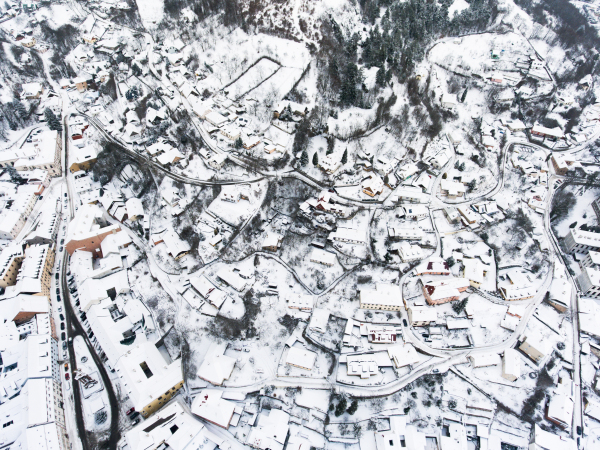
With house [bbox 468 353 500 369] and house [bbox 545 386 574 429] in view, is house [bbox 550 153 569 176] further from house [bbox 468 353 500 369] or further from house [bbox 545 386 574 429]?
house [bbox 545 386 574 429]

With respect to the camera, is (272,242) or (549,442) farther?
(272,242)

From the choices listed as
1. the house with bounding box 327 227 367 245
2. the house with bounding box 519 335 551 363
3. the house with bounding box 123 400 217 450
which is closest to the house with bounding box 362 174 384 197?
the house with bounding box 327 227 367 245

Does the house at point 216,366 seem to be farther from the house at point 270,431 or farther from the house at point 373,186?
the house at point 373,186

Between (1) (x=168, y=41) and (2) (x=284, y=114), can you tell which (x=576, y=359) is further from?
(1) (x=168, y=41)

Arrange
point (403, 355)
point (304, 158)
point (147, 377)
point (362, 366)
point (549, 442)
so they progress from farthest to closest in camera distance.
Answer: point (304, 158)
point (403, 355)
point (362, 366)
point (147, 377)
point (549, 442)

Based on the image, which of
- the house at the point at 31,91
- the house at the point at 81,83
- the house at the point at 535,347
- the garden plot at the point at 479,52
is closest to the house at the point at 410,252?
the house at the point at 535,347

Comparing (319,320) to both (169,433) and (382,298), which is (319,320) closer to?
(382,298)

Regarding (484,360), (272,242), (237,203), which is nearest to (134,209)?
(237,203)
